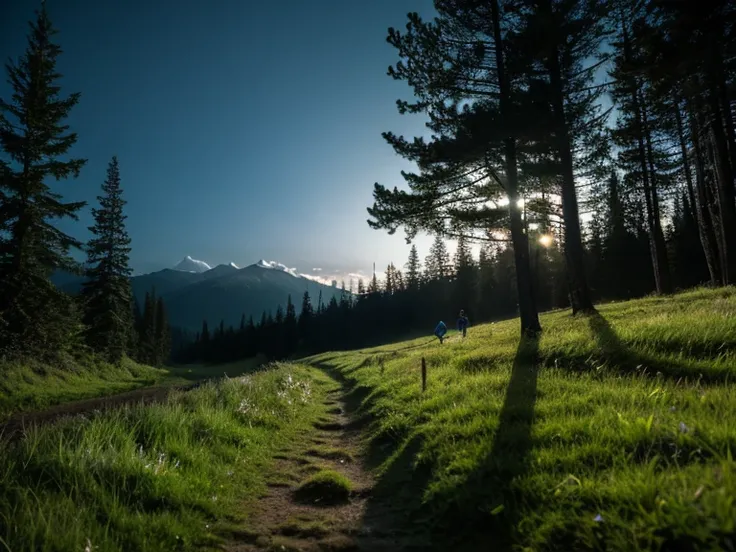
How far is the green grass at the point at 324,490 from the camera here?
16.8 feet

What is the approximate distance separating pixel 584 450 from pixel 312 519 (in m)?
3.24

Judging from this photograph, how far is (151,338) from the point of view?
7581 centimetres

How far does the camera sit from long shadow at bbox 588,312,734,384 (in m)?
5.82

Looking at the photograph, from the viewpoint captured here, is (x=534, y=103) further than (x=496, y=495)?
Yes

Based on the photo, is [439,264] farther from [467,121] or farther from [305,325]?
[467,121]

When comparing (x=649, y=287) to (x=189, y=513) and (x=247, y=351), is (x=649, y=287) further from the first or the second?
(x=247, y=351)

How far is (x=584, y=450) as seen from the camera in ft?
13.1

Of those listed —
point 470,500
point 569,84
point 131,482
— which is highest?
point 569,84

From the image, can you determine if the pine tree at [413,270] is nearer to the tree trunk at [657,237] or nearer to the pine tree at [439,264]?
the pine tree at [439,264]

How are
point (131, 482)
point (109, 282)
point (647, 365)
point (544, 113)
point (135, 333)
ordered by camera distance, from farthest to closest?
point (135, 333), point (109, 282), point (544, 113), point (647, 365), point (131, 482)

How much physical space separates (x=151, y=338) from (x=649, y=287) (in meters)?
86.0

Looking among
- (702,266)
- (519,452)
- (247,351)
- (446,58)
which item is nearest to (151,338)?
(247,351)

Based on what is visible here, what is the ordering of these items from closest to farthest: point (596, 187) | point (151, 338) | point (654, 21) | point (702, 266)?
point (654, 21) < point (596, 187) < point (702, 266) < point (151, 338)

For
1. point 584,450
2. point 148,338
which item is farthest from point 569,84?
point 148,338
